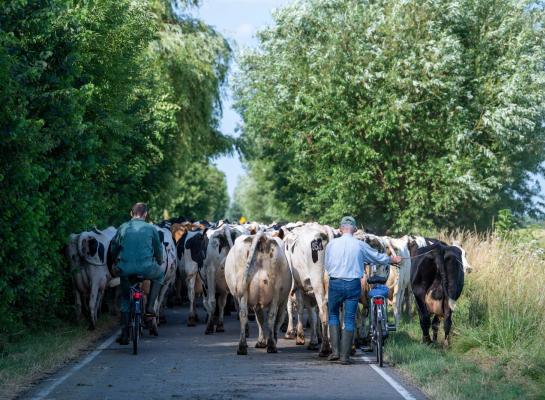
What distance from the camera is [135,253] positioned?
1630cm

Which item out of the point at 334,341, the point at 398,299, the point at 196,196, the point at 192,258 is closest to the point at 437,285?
the point at 334,341

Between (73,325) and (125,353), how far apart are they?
13.7ft

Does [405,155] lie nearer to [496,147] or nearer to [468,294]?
[496,147]

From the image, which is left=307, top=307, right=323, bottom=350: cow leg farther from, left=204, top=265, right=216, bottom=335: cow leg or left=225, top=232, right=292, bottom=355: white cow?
left=204, top=265, right=216, bottom=335: cow leg

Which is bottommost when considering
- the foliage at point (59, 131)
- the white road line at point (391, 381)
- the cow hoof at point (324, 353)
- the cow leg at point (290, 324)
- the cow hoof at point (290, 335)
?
the white road line at point (391, 381)

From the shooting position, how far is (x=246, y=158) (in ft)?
151

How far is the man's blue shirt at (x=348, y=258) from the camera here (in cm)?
1502

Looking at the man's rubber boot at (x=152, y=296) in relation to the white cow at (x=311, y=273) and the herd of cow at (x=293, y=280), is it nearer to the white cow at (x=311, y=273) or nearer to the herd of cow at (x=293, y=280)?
the herd of cow at (x=293, y=280)

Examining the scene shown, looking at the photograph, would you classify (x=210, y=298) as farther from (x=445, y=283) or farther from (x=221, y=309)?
(x=445, y=283)

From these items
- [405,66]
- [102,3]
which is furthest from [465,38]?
[102,3]

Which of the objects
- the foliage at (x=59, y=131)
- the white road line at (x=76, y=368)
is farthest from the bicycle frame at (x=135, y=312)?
the foliage at (x=59, y=131)

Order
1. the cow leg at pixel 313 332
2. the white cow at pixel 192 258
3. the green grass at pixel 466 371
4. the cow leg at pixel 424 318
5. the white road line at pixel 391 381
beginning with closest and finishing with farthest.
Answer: the white road line at pixel 391 381 < the green grass at pixel 466 371 < the cow leg at pixel 313 332 < the cow leg at pixel 424 318 < the white cow at pixel 192 258

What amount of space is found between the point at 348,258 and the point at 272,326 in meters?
2.13

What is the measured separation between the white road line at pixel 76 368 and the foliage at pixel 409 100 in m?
20.2
